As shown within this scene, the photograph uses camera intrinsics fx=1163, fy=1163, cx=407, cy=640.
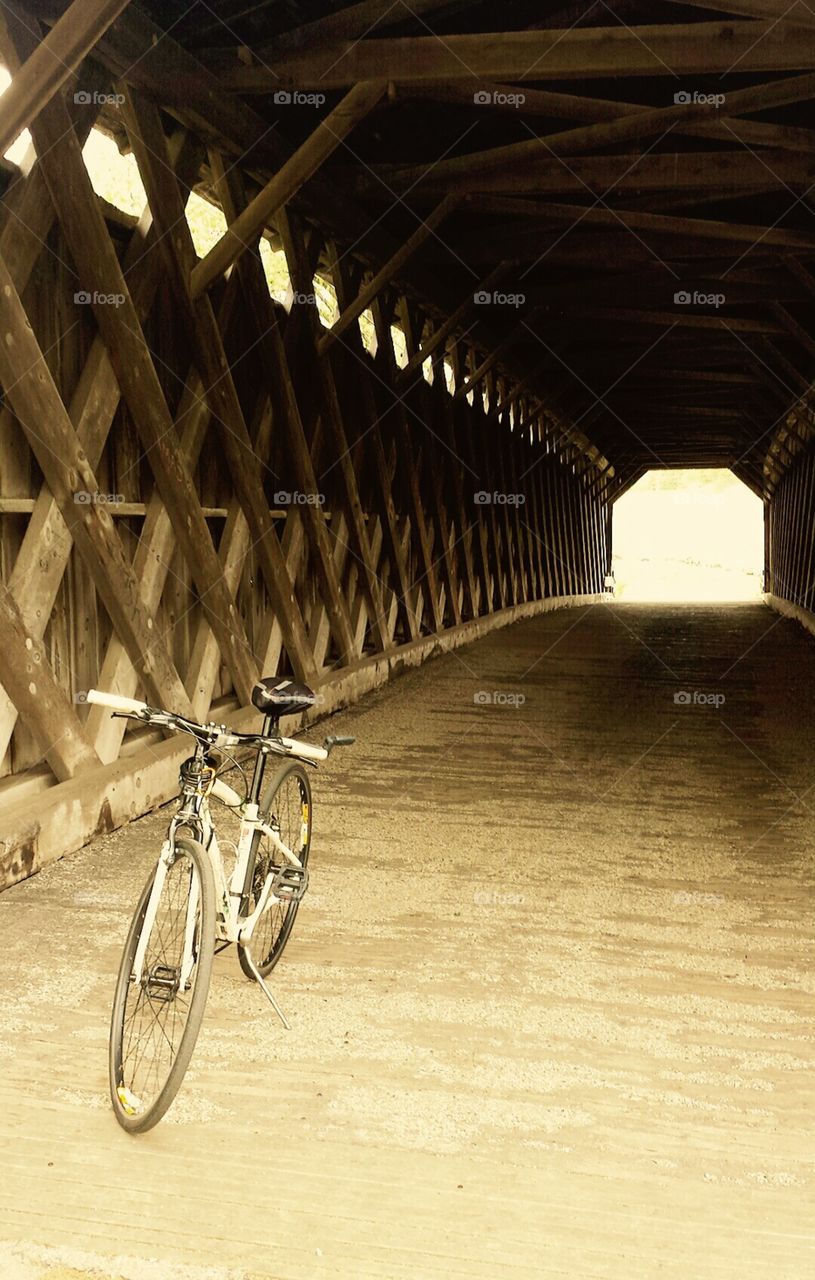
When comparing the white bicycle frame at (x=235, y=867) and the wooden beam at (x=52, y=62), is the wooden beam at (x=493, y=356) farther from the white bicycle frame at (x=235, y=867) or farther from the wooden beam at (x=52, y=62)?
the white bicycle frame at (x=235, y=867)

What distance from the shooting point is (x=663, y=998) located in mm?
3320

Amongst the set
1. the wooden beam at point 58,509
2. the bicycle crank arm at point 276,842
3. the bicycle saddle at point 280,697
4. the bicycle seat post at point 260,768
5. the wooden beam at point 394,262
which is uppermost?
the wooden beam at point 394,262

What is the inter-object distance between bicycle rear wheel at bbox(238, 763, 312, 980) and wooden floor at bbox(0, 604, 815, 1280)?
93 millimetres

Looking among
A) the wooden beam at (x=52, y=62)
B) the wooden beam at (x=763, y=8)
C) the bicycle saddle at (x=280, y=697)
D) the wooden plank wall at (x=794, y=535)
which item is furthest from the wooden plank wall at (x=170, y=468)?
the wooden plank wall at (x=794, y=535)

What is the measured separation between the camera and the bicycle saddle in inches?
123

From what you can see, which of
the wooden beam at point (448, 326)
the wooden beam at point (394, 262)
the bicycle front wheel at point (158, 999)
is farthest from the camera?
the wooden beam at point (448, 326)

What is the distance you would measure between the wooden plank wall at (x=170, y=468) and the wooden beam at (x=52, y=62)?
48 cm

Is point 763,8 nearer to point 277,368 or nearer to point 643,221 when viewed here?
point 277,368

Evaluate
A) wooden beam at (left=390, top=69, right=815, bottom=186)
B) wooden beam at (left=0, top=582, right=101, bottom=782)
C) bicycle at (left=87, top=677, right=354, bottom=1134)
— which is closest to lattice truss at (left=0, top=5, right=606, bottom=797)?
wooden beam at (left=0, top=582, right=101, bottom=782)

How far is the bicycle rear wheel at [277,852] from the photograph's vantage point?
10.5 feet

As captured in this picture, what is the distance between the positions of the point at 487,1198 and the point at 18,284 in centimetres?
363

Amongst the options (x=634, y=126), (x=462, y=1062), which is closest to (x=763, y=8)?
(x=634, y=126)

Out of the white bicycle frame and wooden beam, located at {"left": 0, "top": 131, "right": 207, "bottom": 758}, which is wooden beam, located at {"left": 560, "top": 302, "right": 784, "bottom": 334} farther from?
the white bicycle frame

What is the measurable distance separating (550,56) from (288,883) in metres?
4.49
